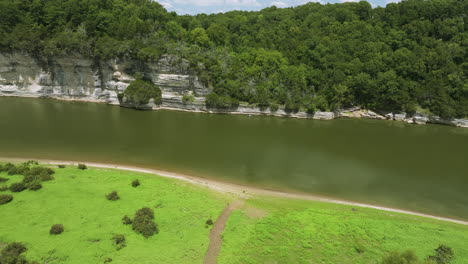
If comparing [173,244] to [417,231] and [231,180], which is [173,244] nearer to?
[231,180]

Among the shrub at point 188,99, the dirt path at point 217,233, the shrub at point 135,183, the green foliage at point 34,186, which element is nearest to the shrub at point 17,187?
the green foliage at point 34,186

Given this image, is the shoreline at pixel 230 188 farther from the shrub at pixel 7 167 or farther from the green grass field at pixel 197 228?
the shrub at pixel 7 167

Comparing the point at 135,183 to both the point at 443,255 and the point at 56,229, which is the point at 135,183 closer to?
the point at 56,229

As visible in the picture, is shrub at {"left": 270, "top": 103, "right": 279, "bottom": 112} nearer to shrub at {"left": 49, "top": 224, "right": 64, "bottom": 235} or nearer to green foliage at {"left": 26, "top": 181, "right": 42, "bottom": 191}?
green foliage at {"left": 26, "top": 181, "right": 42, "bottom": 191}

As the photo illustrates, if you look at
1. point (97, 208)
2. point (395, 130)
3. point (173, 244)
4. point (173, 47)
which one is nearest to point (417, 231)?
point (173, 244)

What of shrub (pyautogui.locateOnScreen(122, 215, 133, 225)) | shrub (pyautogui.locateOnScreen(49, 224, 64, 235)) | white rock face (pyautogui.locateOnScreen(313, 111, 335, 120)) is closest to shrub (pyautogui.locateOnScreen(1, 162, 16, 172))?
shrub (pyautogui.locateOnScreen(49, 224, 64, 235))
